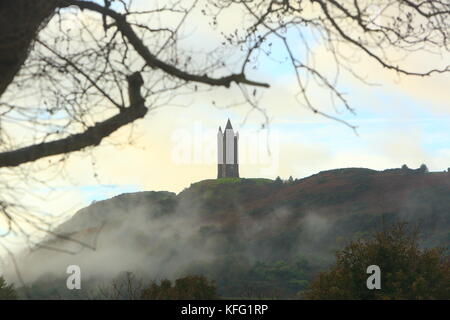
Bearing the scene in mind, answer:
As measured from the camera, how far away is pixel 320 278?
41.6ft

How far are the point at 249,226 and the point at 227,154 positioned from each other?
34.7 ft

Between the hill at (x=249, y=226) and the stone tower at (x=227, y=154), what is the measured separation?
3.13 metres

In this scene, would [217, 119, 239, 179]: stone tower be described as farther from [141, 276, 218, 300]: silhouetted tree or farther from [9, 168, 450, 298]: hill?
[141, 276, 218, 300]: silhouetted tree

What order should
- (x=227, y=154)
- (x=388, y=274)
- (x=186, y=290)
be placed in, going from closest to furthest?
1. (x=186, y=290)
2. (x=388, y=274)
3. (x=227, y=154)

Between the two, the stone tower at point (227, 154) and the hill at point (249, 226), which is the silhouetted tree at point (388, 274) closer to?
the hill at point (249, 226)

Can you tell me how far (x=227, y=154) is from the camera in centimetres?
4766

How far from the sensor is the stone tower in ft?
152

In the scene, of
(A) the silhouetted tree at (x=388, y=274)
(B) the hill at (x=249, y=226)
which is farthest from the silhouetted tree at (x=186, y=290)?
(B) the hill at (x=249, y=226)

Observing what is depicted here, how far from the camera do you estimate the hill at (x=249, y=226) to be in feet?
104

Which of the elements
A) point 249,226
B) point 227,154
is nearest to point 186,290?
point 249,226

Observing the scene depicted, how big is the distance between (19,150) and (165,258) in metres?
25.8

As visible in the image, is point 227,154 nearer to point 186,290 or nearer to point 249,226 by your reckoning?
point 249,226

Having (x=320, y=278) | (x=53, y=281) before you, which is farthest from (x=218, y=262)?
(x=320, y=278)
